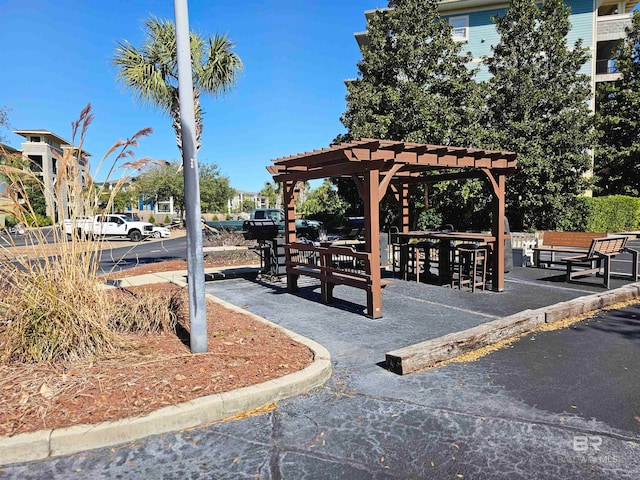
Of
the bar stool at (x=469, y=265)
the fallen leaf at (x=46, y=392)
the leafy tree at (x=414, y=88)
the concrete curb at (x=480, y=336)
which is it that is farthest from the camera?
the leafy tree at (x=414, y=88)

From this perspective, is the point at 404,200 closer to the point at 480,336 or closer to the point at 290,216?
the point at 290,216

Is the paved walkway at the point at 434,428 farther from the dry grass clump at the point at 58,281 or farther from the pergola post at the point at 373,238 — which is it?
the dry grass clump at the point at 58,281

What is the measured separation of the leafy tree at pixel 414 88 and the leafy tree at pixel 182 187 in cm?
2765

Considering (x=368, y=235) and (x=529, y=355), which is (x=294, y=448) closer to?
(x=529, y=355)

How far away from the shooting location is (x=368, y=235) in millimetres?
6203

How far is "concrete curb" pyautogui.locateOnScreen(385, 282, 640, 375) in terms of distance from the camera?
406 cm

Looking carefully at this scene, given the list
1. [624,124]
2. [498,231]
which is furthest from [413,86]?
[624,124]

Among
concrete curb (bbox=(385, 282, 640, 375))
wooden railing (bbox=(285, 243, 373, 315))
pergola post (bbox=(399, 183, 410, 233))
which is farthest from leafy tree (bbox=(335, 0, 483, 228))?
concrete curb (bbox=(385, 282, 640, 375))

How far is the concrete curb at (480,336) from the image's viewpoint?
160 inches

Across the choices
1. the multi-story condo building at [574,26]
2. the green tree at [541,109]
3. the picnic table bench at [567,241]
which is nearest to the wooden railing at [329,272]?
the picnic table bench at [567,241]

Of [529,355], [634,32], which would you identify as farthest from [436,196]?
[634,32]

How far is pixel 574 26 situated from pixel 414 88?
47.6 feet

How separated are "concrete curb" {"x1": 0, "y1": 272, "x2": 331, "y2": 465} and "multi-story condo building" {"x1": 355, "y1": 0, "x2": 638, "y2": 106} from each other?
25865mm

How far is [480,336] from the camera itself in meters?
4.65
